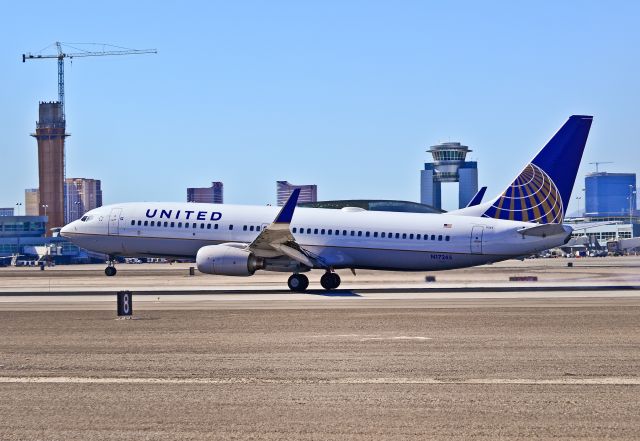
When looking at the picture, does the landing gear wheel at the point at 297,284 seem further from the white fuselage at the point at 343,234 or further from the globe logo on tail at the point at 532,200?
the globe logo on tail at the point at 532,200

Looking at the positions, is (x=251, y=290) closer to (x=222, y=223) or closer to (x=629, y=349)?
(x=222, y=223)

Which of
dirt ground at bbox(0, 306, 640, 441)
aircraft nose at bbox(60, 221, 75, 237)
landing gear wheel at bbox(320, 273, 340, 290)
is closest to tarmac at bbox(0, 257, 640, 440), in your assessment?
dirt ground at bbox(0, 306, 640, 441)

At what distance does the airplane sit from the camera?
47156 millimetres

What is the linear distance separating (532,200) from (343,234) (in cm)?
925

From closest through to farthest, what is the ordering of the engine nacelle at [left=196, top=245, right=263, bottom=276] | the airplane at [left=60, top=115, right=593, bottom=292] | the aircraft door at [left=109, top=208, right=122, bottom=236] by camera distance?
1. the engine nacelle at [left=196, top=245, right=263, bottom=276]
2. the airplane at [left=60, top=115, right=593, bottom=292]
3. the aircraft door at [left=109, top=208, right=122, bottom=236]

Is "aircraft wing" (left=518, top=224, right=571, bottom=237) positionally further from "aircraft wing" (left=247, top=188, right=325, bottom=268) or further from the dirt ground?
the dirt ground

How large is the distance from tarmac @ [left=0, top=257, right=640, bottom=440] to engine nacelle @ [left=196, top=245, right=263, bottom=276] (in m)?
5.86

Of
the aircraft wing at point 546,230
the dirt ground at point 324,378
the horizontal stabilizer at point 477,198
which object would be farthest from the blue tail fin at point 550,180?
the dirt ground at point 324,378

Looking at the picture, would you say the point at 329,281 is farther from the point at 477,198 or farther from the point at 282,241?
the point at 477,198

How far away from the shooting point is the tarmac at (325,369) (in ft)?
49.4

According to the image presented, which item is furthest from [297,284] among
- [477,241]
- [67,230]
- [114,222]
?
[67,230]

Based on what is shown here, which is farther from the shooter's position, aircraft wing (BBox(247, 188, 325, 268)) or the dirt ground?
aircraft wing (BBox(247, 188, 325, 268))

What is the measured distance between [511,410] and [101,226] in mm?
41337

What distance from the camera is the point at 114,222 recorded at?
53812 millimetres
